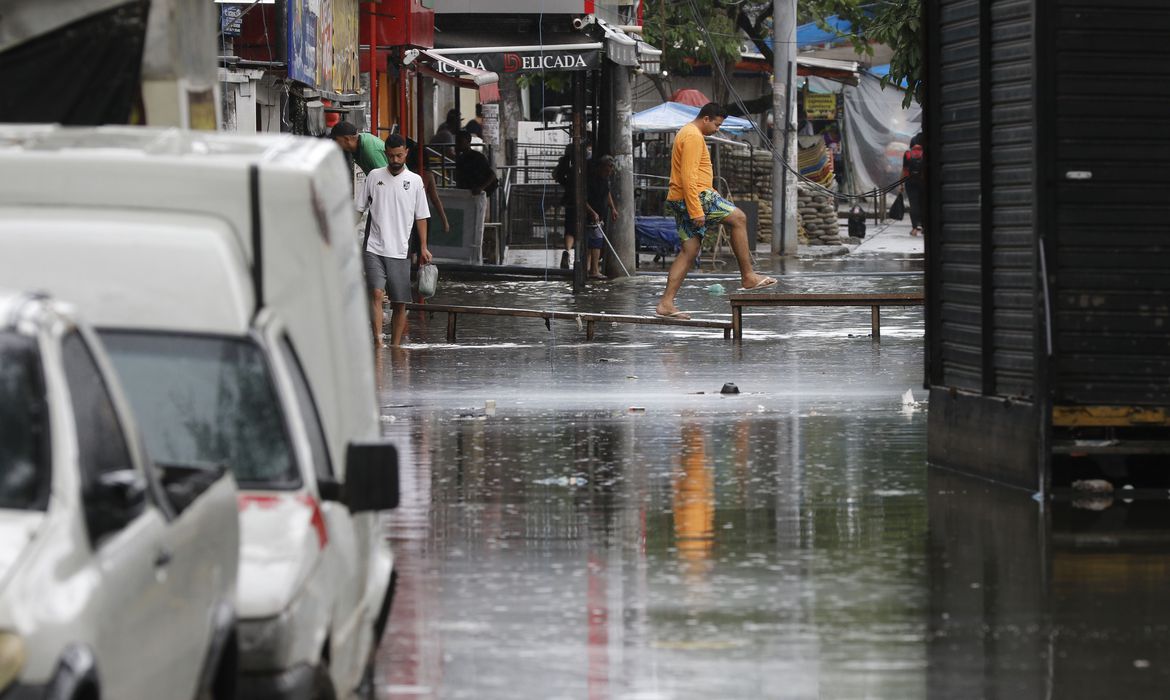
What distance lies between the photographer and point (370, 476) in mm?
6125

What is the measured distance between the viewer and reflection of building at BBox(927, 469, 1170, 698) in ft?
23.7

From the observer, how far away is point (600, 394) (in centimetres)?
1552

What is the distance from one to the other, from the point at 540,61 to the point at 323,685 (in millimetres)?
21581

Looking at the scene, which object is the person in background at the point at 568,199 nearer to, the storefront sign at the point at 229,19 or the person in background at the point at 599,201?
Answer: the person in background at the point at 599,201

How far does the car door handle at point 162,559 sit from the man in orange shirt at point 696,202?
15.9m

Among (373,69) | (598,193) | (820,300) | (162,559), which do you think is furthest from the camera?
(598,193)

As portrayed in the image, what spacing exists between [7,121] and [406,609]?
2598 millimetres

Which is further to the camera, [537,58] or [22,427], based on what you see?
[537,58]

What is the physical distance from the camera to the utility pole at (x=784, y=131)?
121 ft

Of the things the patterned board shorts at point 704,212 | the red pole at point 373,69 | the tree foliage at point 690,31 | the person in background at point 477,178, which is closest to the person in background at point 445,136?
the person in background at point 477,178

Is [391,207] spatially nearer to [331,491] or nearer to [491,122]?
[331,491]

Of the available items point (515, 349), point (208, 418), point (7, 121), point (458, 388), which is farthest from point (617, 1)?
point (208, 418)

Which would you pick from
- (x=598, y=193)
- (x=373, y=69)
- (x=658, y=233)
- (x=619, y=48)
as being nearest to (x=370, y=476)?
(x=373, y=69)

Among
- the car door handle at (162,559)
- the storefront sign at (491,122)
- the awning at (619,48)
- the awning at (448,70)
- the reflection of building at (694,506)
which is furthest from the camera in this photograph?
the storefront sign at (491,122)
